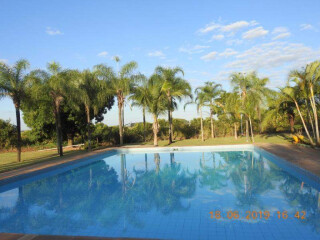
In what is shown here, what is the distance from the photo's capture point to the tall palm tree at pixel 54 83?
12.7m

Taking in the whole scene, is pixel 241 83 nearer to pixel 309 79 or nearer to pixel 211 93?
pixel 211 93

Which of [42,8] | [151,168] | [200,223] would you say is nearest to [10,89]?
[42,8]

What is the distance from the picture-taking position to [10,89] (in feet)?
39.0

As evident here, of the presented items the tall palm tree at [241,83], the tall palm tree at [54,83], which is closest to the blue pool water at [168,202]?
the tall palm tree at [54,83]

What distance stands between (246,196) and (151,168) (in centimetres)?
549

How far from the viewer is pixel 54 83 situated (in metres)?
13.2

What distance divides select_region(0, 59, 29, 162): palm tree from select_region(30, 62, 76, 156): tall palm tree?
504mm

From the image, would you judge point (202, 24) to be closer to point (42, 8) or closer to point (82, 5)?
point (82, 5)

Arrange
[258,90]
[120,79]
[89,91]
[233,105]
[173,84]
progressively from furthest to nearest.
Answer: [173,84] → [233,105] → [120,79] → [258,90] → [89,91]

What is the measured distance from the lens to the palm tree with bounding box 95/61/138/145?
18000 millimetres

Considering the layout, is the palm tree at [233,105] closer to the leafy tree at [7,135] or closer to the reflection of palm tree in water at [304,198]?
the reflection of palm tree in water at [304,198]

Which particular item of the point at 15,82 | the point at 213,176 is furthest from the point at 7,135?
the point at 213,176

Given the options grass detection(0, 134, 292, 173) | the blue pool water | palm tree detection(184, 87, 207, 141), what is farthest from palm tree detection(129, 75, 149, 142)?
the blue pool water

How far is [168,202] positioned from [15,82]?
10.3 meters
